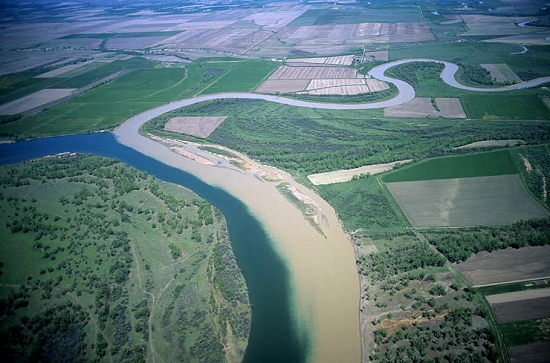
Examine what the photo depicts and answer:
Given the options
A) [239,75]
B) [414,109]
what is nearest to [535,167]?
[414,109]

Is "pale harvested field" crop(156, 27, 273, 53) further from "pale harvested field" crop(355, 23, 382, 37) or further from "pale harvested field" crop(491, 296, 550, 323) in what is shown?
"pale harvested field" crop(491, 296, 550, 323)

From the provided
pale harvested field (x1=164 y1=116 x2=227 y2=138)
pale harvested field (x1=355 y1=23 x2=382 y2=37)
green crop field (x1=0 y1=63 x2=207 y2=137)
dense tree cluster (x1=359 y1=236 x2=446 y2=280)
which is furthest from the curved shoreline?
pale harvested field (x1=355 y1=23 x2=382 y2=37)

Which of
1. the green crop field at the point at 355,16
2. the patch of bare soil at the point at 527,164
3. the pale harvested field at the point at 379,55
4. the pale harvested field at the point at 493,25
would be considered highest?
the green crop field at the point at 355,16

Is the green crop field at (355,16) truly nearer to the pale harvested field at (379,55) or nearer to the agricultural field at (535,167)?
the pale harvested field at (379,55)

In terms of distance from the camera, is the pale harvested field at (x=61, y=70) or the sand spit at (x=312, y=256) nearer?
the sand spit at (x=312, y=256)

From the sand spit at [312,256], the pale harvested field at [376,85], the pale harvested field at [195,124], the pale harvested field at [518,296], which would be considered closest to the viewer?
the sand spit at [312,256]

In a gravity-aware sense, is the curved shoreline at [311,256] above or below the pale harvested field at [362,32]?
below

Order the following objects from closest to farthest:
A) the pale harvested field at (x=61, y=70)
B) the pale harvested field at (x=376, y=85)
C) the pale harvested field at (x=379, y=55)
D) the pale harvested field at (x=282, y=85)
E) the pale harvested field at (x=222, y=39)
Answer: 1. the pale harvested field at (x=376, y=85)
2. the pale harvested field at (x=282, y=85)
3. the pale harvested field at (x=379, y=55)
4. the pale harvested field at (x=61, y=70)
5. the pale harvested field at (x=222, y=39)

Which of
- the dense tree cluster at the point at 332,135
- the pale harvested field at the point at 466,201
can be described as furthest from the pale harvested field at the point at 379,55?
the pale harvested field at the point at 466,201
